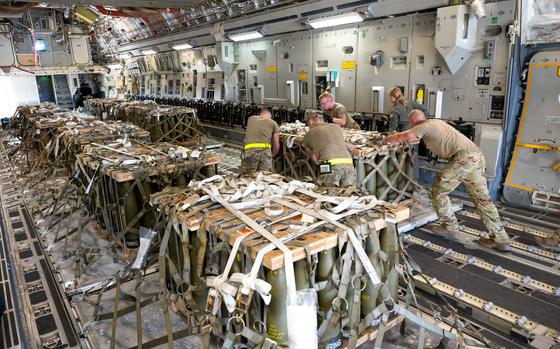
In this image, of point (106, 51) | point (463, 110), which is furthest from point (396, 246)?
point (106, 51)

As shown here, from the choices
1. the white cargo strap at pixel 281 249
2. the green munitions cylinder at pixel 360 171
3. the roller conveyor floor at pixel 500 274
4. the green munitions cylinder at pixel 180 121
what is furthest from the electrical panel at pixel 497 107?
the green munitions cylinder at pixel 180 121

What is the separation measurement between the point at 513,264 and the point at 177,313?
12.5ft

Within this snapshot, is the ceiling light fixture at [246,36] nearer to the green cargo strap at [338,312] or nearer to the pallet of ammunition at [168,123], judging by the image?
the pallet of ammunition at [168,123]

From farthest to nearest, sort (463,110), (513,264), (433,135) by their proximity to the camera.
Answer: (463,110)
(433,135)
(513,264)

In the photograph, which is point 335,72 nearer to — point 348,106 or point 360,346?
point 348,106

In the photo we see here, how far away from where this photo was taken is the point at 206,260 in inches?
117

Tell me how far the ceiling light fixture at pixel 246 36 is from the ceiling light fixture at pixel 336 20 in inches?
94.1

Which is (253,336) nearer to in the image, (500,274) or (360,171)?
(500,274)

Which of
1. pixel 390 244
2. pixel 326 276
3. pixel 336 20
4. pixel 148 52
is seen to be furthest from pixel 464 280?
pixel 148 52

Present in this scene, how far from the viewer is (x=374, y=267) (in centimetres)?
277

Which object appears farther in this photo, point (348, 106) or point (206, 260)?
point (348, 106)

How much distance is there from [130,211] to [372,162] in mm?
3383

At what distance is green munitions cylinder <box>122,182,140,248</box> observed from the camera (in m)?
4.53

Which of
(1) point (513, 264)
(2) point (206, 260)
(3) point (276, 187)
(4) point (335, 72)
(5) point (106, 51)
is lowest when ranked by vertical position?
(1) point (513, 264)
